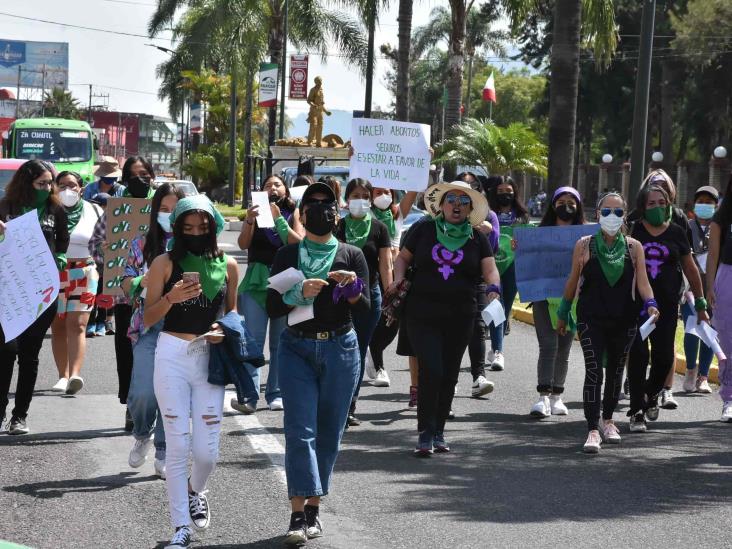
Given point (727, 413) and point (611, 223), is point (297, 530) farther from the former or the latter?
point (727, 413)

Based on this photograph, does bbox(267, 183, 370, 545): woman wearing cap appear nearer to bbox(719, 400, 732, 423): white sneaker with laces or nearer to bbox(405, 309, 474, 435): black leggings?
bbox(405, 309, 474, 435): black leggings

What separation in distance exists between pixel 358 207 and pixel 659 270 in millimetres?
2294

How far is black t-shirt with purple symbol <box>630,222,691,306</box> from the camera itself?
31.5 feet

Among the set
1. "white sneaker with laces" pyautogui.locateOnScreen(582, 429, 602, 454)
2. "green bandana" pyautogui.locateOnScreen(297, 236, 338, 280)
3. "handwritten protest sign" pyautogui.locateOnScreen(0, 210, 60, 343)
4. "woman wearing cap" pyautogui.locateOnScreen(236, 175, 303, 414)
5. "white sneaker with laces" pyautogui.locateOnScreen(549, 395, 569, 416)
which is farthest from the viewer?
"white sneaker with laces" pyautogui.locateOnScreen(549, 395, 569, 416)

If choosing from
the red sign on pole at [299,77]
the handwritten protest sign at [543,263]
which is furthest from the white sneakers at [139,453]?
the red sign on pole at [299,77]

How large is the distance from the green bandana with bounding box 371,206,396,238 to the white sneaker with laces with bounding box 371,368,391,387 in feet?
4.92

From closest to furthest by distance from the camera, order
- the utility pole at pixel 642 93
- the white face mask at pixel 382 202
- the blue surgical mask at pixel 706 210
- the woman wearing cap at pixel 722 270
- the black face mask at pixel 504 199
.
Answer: the woman wearing cap at pixel 722 270
the white face mask at pixel 382 202
the blue surgical mask at pixel 706 210
the black face mask at pixel 504 199
the utility pole at pixel 642 93

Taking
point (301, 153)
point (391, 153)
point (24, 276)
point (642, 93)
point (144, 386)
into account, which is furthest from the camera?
Answer: point (301, 153)

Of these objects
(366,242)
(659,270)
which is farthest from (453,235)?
(659,270)

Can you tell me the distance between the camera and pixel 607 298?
8758 mm

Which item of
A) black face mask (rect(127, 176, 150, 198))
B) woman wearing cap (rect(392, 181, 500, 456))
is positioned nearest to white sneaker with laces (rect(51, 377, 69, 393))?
black face mask (rect(127, 176, 150, 198))

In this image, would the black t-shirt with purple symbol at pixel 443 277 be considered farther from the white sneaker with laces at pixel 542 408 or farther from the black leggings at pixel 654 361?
the white sneaker with laces at pixel 542 408

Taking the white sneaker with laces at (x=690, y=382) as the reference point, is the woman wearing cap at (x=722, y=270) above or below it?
above

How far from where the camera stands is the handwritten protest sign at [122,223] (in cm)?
934
